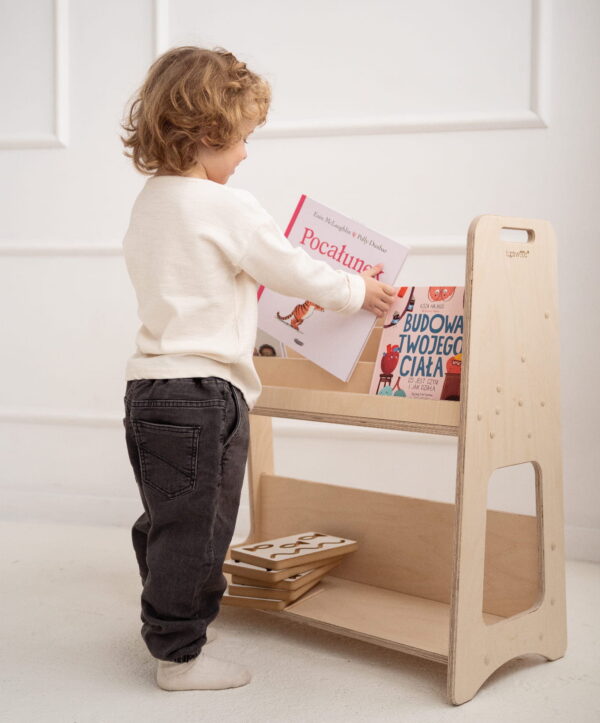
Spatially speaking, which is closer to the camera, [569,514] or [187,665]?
[187,665]

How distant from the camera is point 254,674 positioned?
1254mm

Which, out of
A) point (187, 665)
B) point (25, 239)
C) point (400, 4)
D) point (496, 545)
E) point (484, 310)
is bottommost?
point (187, 665)

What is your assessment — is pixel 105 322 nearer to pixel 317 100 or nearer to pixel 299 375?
pixel 317 100

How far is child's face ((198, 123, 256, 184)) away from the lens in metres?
1.21

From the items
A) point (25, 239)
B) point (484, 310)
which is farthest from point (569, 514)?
point (25, 239)

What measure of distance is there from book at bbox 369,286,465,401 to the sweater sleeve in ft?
0.28

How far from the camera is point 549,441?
132 cm

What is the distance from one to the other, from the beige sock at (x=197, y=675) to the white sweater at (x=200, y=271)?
0.40 m

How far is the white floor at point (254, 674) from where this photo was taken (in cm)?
113

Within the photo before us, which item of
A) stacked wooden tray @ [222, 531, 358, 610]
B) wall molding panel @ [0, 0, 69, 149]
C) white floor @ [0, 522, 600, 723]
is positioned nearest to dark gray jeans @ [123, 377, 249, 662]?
white floor @ [0, 522, 600, 723]

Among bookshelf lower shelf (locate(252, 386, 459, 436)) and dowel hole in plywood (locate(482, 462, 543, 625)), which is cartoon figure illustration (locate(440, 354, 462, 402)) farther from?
dowel hole in plywood (locate(482, 462, 543, 625))

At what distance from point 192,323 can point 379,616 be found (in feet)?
1.84

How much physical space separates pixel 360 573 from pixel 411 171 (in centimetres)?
97

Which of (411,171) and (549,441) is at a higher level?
(411,171)
